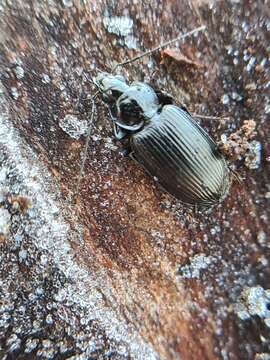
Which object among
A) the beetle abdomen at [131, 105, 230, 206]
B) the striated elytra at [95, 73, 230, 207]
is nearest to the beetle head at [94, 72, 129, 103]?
the striated elytra at [95, 73, 230, 207]

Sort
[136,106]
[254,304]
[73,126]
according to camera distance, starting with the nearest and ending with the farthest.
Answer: [254,304] → [73,126] → [136,106]

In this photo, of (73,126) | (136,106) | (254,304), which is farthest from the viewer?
(136,106)

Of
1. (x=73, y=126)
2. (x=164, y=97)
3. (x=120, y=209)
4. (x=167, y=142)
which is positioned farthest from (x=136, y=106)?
(x=120, y=209)

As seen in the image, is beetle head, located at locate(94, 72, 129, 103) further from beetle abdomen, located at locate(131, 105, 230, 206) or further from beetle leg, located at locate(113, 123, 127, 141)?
beetle abdomen, located at locate(131, 105, 230, 206)

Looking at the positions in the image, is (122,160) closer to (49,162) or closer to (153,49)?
(49,162)

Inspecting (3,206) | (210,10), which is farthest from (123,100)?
(3,206)

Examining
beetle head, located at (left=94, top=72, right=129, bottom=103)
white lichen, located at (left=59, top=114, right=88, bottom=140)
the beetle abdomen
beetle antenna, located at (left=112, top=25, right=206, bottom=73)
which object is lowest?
the beetle abdomen

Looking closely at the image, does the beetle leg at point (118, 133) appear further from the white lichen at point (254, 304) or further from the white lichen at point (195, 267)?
the white lichen at point (254, 304)

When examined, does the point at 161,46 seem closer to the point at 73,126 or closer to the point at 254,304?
the point at 73,126
